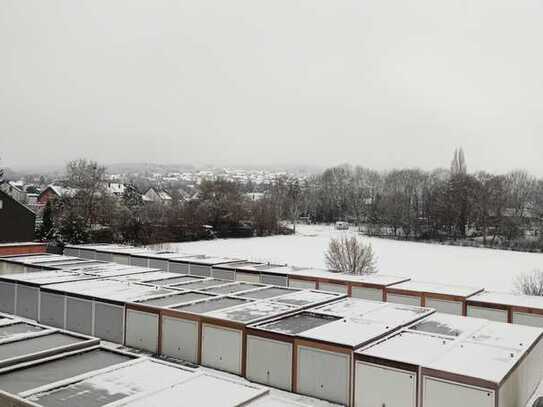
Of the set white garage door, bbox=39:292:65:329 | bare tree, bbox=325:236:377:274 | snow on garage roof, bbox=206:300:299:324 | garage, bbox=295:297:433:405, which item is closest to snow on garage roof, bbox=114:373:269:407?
garage, bbox=295:297:433:405

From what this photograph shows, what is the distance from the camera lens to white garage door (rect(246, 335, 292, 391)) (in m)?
13.7

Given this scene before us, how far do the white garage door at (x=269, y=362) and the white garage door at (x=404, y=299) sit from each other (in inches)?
357

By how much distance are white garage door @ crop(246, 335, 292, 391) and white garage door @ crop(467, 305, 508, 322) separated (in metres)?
9.43

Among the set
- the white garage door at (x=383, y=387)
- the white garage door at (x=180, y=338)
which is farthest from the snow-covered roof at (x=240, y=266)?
the white garage door at (x=383, y=387)

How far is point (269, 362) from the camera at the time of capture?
1403 cm

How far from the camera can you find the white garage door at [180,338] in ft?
51.1

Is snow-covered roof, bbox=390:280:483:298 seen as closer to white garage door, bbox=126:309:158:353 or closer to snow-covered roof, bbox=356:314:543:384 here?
snow-covered roof, bbox=356:314:543:384

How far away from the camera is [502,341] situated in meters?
13.9

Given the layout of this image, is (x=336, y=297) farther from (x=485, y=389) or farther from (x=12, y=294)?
(x=12, y=294)

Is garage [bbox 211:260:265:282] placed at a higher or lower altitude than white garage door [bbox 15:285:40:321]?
higher

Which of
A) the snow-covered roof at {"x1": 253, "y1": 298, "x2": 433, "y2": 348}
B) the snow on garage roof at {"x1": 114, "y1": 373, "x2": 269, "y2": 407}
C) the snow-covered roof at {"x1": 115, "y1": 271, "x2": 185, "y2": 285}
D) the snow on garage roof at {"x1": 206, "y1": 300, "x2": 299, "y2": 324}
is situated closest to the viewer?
the snow on garage roof at {"x1": 114, "y1": 373, "x2": 269, "y2": 407}

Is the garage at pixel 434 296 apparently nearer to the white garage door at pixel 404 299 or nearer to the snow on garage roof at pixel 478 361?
the white garage door at pixel 404 299

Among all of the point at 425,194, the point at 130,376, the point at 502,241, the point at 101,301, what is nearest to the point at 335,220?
the point at 425,194

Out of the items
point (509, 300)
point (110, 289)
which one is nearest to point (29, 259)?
point (110, 289)
